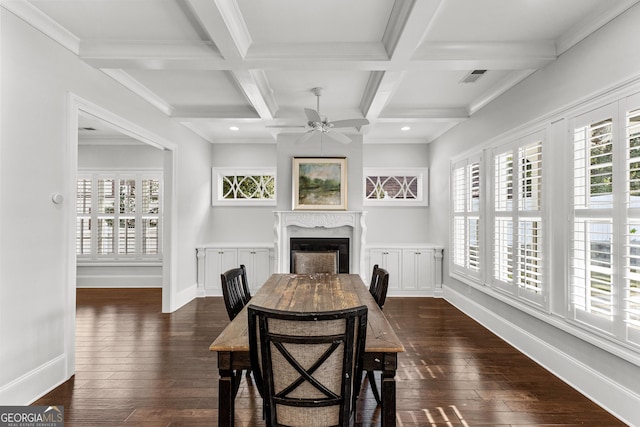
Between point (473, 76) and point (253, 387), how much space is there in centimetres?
370

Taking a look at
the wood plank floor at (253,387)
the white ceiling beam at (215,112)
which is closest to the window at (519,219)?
the wood plank floor at (253,387)

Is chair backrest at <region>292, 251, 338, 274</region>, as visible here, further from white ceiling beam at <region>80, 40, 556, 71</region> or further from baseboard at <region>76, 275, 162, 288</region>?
baseboard at <region>76, 275, 162, 288</region>

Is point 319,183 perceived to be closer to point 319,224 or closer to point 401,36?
point 319,224

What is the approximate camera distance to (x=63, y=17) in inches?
102

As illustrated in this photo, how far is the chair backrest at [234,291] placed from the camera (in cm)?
244

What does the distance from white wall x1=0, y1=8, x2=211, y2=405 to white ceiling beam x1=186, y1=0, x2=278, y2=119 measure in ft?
4.13

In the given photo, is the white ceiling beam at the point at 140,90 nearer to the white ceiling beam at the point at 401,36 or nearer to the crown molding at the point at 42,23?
the crown molding at the point at 42,23

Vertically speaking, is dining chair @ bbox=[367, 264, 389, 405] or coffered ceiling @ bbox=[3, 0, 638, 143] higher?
coffered ceiling @ bbox=[3, 0, 638, 143]

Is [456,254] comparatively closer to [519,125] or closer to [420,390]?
[519,125]

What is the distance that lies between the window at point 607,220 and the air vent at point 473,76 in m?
1.14

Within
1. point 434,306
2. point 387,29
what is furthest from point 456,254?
point 387,29

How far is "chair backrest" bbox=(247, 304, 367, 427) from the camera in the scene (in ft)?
4.73

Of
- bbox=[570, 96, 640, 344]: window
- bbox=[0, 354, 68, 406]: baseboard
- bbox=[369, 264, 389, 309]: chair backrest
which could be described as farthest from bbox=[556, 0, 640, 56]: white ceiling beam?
bbox=[0, 354, 68, 406]: baseboard

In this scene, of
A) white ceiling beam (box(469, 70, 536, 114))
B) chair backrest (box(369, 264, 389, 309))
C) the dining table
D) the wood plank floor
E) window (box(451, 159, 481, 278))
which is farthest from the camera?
window (box(451, 159, 481, 278))
